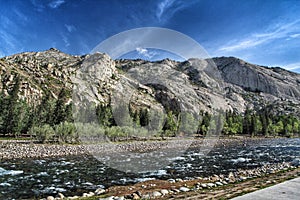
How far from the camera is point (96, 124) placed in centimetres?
7125

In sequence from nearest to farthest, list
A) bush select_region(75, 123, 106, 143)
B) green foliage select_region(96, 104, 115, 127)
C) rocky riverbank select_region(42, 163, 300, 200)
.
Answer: rocky riverbank select_region(42, 163, 300, 200) → bush select_region(75, 123, 106, 143) → green foliage select_region(96, 104, 115, 127)

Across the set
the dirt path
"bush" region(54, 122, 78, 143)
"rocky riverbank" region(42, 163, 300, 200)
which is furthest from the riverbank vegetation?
the dirt path

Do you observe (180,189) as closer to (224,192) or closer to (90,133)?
(224,192)

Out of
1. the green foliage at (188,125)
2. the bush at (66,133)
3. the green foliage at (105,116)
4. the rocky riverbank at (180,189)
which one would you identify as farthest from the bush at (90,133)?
the rocky riverbank at (180,189)

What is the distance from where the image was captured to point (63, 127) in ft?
184

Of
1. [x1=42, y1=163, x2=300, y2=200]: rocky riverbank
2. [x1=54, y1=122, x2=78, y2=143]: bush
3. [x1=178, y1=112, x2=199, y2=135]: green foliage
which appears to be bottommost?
[x1=42, y1=163, x2=300, y2=200]: rocky riverbank

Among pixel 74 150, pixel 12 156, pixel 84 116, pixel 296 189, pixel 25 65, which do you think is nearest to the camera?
pixel 296 189

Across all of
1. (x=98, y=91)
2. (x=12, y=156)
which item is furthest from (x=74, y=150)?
(x=98, y=91)

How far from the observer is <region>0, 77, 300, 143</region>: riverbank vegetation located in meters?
59.6

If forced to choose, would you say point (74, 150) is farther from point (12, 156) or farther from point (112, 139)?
point (112, 139)

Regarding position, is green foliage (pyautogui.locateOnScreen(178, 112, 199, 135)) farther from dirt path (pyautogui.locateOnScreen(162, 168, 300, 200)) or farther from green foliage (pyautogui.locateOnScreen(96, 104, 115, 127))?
dirt path (pyautogui.locateOnScreen(162, 168, 300, 200))

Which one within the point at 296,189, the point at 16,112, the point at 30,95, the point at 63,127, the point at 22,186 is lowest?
the point at 22,186

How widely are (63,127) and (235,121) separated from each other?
301ft

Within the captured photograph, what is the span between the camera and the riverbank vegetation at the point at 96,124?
59569 mm
